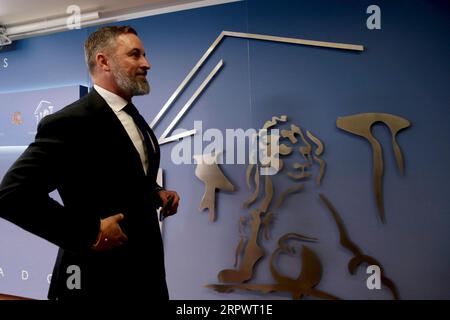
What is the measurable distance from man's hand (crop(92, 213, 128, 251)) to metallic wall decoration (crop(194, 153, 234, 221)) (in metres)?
0.98

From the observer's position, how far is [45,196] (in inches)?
32.8

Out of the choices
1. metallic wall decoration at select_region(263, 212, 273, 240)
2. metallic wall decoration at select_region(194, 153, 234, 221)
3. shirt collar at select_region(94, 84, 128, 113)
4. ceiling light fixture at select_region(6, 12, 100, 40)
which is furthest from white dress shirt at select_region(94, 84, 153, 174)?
ceiling light fixture at select_region(6, 12, 100, 40)

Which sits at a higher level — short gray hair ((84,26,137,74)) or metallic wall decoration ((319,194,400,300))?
short gray hair ((84,26,137,74))

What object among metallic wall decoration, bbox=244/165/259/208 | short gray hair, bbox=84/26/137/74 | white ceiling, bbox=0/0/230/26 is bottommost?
metallic wall decoration, bbox=244/165/259/208

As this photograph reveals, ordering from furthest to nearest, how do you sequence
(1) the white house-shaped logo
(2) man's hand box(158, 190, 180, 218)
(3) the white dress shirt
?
1. (1) the white house-shaped logo
2. (2) man's hand box(158, 190, 180, 218)
3. (3) the white dress shirt

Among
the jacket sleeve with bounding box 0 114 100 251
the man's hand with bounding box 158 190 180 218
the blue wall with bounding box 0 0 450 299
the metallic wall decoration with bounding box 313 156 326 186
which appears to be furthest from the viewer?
the metallic wall decoration with bounding box 313 156 326 186

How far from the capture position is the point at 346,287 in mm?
1697

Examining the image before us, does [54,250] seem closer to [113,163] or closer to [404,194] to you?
[113,163]

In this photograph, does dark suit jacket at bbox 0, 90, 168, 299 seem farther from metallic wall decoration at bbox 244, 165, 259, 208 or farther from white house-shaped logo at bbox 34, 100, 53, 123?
white house-shaped logo at bbox 34, 100, 53, 123

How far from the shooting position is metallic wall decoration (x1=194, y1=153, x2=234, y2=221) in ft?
6.10

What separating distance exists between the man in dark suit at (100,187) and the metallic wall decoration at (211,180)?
2.30 feet

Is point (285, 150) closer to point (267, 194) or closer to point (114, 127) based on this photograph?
point (267, 194)

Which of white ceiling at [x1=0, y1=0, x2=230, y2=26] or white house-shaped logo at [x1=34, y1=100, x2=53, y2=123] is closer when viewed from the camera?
white ceiling at [x1=0, y1=0, x2=230, y2=26]
